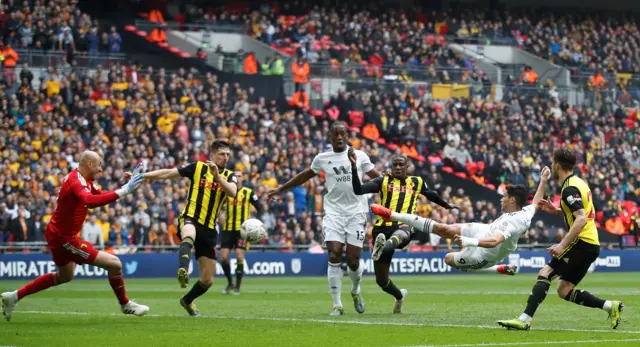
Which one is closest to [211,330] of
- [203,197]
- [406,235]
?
[203,197]

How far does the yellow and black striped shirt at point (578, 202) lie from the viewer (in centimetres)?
1247

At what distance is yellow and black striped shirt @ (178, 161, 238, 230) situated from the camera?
1523cm

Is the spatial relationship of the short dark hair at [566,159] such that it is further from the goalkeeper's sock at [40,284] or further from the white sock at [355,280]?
the goalkeeper's sock at [40,284]

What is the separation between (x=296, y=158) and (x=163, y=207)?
5724 millimetres

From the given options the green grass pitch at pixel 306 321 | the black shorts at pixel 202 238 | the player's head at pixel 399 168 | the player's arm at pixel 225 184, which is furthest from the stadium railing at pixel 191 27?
the player's arm at pixel 225 184

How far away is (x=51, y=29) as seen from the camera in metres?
37.5

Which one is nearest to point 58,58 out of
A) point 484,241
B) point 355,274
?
point 355,274

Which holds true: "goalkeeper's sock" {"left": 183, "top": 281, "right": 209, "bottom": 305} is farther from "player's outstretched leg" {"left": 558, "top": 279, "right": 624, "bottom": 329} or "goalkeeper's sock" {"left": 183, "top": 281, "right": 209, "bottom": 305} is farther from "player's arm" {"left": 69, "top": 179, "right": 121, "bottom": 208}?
"player's outstretched leg" {"left": 558, "top": 279, "right": 624, "bottom": 329}

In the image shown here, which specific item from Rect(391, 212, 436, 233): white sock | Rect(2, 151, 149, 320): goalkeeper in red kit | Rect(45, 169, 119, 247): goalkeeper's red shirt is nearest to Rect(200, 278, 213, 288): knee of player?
Rect(2, 151, 149, 320): goalkeeper in red kit

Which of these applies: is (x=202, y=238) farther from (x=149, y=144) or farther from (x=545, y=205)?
(x=149, y=144)

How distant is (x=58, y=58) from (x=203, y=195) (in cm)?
2264

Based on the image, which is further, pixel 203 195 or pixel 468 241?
pixel 203 195

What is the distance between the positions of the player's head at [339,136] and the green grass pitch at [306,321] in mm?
2353

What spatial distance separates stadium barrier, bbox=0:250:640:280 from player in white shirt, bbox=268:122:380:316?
14477 millimetres
